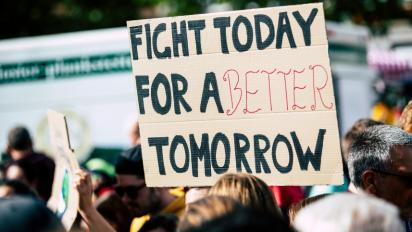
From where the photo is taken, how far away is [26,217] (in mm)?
2598

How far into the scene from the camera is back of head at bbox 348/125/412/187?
3947 mm

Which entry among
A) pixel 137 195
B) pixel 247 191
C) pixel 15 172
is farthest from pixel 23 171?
pixel 247 191

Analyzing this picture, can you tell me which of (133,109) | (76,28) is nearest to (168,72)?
(133,109)

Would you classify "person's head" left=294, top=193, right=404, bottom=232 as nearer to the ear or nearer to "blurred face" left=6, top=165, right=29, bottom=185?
the ear

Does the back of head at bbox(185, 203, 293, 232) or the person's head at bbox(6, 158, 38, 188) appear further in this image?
the person's head at bbox(6, 158, 38, 188)

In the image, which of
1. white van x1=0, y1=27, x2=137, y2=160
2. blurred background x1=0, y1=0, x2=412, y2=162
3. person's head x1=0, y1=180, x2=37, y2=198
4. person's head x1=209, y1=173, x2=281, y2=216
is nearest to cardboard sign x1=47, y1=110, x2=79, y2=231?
person's head x1=0, y1=180, x2=37, y2=198

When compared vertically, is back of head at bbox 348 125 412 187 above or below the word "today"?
below

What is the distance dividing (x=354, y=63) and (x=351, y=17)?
2.48 m

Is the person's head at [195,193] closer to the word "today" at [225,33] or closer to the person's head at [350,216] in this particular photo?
the word "today" at [225,33]

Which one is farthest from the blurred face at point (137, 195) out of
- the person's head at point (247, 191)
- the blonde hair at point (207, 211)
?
the blonde hair at point (207, 211)

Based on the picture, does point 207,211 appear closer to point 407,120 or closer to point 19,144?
point 407,120

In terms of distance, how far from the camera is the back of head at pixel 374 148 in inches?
155

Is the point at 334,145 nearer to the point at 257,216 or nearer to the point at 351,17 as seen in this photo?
the point at 257,216

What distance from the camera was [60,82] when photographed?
1065 cm
